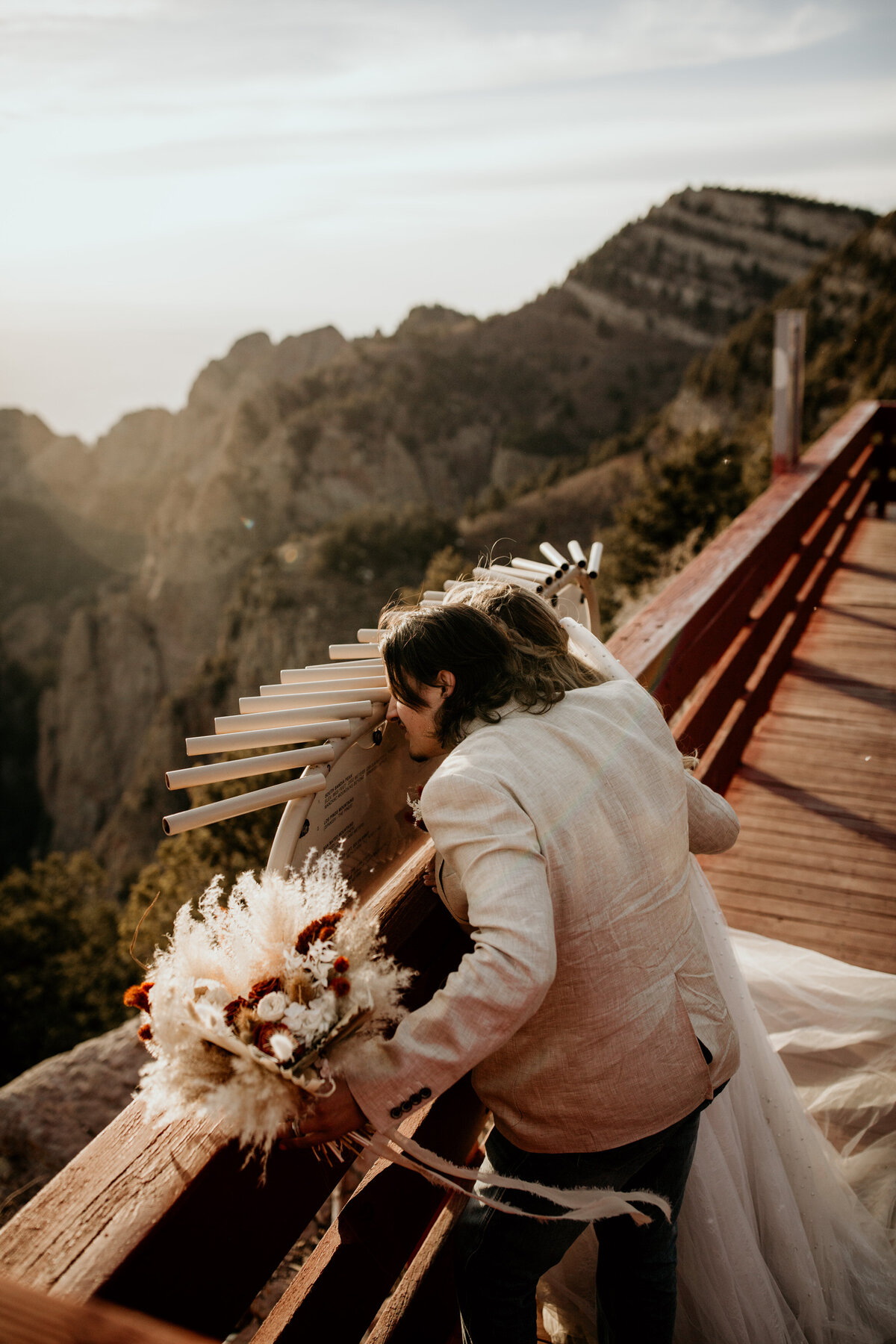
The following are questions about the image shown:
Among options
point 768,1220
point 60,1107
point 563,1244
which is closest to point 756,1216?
point 768,1220

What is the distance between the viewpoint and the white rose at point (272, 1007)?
90 centimetres

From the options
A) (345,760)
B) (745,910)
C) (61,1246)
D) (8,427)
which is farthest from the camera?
(8,427)

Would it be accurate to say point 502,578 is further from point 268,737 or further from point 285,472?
point 285,472

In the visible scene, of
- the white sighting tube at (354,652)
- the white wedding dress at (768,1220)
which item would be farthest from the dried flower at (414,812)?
the white wedding dress at (768,1220)

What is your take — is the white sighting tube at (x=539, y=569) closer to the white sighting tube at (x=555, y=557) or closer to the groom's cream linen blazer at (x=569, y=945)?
the white sighting tube at (x=555, y=557)

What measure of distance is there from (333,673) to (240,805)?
0.40 metres

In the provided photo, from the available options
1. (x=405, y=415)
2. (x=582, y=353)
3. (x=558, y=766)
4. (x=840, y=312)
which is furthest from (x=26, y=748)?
(x=558, y=766)

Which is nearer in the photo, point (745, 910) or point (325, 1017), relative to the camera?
point (325, 1017)

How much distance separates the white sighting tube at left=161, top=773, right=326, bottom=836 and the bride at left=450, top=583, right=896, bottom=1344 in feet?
1.27

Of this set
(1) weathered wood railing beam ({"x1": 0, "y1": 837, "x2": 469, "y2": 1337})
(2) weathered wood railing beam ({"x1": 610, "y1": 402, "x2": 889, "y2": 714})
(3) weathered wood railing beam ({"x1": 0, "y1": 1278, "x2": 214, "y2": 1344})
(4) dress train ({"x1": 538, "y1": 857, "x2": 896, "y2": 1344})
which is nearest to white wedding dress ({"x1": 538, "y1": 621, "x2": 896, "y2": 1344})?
(4) dress train ({"x1": 538, "y1": 857, "x2": 896, "y2": 1344})

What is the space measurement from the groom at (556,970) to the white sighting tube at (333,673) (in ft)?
0.95

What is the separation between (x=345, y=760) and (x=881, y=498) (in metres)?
7.07

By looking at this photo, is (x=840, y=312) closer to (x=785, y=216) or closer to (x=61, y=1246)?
(x=785, y=216)

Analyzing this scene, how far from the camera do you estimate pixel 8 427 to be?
84.1m
